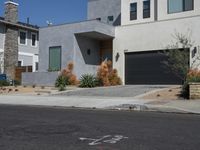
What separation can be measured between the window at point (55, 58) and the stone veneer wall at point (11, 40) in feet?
22.4

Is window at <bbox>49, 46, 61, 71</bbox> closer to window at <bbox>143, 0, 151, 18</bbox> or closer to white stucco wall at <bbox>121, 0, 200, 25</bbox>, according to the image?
white stucco wall at <bbox>121, 0, 200, 25</bbox>

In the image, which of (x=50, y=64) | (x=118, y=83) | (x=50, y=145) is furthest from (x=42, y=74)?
(x=50, y=145)

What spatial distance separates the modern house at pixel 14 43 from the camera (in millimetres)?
39094

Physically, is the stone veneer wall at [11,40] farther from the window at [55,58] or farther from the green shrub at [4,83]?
the window at [55,58]

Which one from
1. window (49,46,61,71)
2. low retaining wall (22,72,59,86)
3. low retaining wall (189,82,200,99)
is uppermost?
window (49,46,61,71)

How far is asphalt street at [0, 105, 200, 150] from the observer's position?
25.6 ft

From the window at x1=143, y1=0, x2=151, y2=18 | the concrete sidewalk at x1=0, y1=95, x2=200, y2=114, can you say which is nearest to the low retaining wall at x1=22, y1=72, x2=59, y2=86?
the window at x1=143, y1=0, x2=151, y2=18

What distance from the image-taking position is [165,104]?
56.5 feet

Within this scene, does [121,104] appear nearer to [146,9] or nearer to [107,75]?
[107,75]

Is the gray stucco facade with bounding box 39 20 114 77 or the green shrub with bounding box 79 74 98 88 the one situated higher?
the gray stucco facade with bounding box 39 20 114 77

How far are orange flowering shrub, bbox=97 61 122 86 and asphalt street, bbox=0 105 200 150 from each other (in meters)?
17.7

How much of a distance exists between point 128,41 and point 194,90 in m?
13.1

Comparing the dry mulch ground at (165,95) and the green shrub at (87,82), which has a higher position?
the green shrub at (87,82)

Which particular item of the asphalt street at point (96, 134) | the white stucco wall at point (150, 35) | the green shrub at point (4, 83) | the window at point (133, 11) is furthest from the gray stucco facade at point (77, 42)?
the asphalt street at point (96, 134)
